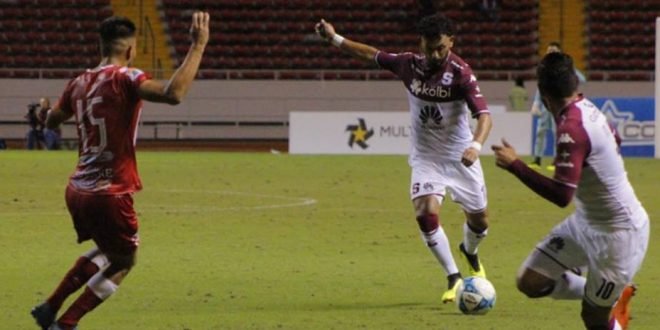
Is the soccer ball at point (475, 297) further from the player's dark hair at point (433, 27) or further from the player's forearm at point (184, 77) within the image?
the player's forearm at point (184, 77)

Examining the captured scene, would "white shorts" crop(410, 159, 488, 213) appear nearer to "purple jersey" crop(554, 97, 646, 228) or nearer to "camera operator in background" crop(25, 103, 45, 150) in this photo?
"purple jersey" crop(554, 97, 646, 228)

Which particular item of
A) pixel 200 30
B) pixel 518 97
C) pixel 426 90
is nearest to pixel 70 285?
pixel 200 30

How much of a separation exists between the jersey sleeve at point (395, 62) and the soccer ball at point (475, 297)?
191 cm

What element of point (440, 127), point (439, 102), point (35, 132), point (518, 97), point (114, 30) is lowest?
point (35, 132)

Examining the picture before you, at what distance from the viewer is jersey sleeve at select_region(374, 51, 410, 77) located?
11.1 meters

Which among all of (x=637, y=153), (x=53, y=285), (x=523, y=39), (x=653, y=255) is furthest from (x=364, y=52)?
(x=523, y=39)

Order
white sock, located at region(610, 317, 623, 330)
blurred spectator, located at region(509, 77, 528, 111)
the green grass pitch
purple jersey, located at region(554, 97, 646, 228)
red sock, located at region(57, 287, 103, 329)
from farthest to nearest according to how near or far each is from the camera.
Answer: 1. blurred spectator, located at region(509, 77, 528, 111)
2. the green grass pitch
3. red sock, located at region(57, 287, 103, 329)
4. white sock, located at region(610, 317, 623, 330)
5. purple jersey, located at region(554, 97, 646, 228)

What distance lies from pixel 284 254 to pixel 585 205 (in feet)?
20.2

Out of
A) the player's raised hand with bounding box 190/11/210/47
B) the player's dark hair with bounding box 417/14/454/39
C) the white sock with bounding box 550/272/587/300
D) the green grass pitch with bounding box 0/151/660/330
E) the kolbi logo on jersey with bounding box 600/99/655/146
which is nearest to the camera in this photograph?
the player's raised hand with bounding box 190/11/210/47

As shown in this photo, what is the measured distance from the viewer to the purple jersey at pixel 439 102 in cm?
1084

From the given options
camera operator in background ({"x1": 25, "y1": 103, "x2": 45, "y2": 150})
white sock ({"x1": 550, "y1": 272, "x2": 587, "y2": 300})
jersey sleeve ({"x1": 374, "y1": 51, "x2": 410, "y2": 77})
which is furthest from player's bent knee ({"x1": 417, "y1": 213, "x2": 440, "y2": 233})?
camera operator in background ({"x1": 25, "y1": 103, "x2": 45, "y2": 150})

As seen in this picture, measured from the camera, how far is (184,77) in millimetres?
7875

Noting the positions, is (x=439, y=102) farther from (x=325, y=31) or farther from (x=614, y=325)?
(x=614, y=325)

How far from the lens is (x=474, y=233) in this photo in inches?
448
